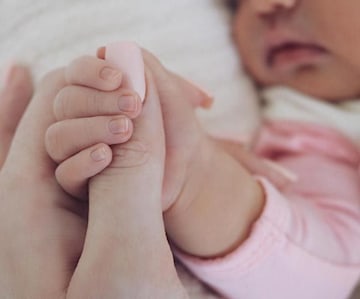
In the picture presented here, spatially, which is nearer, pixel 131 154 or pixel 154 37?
pixel 131 154

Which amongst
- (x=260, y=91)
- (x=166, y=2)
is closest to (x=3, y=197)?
(x=166, y=2)

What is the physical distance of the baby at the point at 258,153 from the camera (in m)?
0.54

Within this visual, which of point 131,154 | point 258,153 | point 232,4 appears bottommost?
point 258,153

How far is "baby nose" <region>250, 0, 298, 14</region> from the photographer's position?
855 millimetres

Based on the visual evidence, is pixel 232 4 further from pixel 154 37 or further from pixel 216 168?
pixel 216 168

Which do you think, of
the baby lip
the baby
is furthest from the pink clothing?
the baby lip

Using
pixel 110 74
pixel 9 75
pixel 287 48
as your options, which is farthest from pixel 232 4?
pixel 110 74

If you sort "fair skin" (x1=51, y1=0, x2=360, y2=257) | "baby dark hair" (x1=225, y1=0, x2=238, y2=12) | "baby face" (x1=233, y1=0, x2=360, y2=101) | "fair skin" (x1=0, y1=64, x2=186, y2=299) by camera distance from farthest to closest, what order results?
"baby dark hair" (x1=225, y1=0, x2=238, y2=12)
"baby face" (x1=233, y1=0, x2=360, y2=101)
"fair skin" (x1=51, y1=0, x2=360, y2=257)
"fair skin" (x1=0, y1=64, x2=186, y2=299)

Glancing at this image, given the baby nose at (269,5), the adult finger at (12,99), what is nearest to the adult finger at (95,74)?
the adult finger at (12,99)

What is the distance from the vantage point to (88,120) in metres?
0.54

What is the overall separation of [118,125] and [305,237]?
27 cm

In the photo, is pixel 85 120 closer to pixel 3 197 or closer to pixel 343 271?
pixel 3 197

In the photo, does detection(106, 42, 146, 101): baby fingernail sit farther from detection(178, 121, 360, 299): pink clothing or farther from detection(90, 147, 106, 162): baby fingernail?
detection(178, 121, 360, 299): pink clothing

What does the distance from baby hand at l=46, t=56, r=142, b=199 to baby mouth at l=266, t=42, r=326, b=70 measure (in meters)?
0.41
